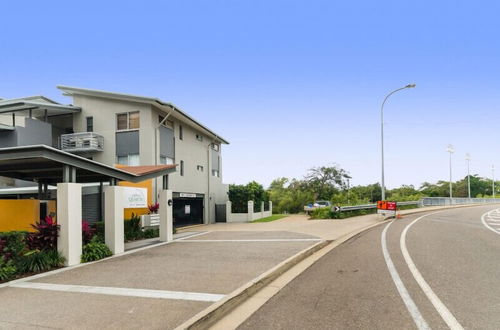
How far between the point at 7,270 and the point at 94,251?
8.57ft

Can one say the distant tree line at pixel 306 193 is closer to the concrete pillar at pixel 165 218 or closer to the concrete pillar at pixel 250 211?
the concrete pillar at pixel 250 211

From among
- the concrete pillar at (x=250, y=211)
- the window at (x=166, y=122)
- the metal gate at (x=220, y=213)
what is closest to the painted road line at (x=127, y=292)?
the window at (x=166, y=122)

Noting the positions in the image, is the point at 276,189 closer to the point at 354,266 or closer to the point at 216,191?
the point at 216,191

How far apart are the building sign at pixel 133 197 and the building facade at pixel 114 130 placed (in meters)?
6.19

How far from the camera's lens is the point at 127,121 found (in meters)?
21.4

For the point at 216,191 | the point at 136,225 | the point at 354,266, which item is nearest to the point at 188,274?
the point at 354,266

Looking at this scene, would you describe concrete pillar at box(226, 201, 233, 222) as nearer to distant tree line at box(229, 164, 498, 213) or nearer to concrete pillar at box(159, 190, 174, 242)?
distant tree line at box(229, 164, 498, 213)

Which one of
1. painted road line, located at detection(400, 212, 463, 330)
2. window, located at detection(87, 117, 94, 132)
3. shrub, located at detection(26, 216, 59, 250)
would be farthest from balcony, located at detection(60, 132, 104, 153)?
painted road line, located at detection(400, 212, 463, 330)

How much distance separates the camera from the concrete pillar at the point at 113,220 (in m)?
11.1

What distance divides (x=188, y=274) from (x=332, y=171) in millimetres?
46723

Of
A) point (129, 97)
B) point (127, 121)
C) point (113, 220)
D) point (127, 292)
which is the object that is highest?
point (129, 97)

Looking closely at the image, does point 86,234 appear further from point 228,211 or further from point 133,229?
point 228,211

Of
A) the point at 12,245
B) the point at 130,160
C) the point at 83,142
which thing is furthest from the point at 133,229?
the point at 83,142

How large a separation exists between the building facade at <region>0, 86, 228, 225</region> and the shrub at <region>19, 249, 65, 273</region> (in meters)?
10.8
